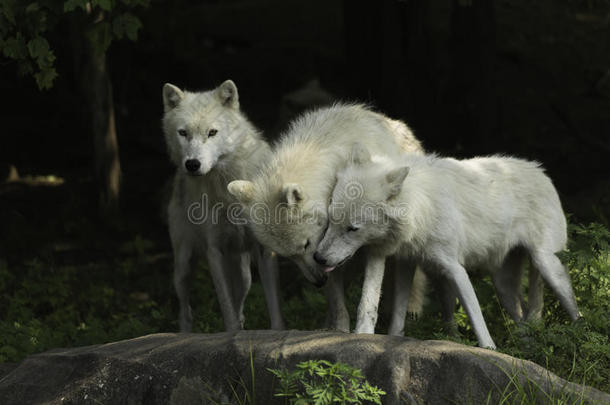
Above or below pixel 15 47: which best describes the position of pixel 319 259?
below

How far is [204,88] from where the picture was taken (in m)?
15.5

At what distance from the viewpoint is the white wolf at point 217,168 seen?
6.75 meters

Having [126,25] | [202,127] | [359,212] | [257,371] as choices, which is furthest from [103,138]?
[257,371]

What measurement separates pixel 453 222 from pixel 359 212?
0.82 metres

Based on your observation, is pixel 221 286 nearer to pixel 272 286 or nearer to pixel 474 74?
pixel 272 286

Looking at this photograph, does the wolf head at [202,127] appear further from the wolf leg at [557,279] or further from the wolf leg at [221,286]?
the wolf leg at [557,279]

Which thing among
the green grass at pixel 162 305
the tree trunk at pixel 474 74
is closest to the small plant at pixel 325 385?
the green grass at pixel 162 305

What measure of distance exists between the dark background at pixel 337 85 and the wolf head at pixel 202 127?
3060 millimetres

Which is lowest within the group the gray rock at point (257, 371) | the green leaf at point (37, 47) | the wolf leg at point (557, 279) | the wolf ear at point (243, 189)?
the wolf leg at point (557, 279)

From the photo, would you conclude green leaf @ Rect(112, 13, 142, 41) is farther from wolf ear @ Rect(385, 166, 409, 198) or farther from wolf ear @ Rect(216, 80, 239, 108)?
wolf ear @ Rect(385, 166, 409, 198)

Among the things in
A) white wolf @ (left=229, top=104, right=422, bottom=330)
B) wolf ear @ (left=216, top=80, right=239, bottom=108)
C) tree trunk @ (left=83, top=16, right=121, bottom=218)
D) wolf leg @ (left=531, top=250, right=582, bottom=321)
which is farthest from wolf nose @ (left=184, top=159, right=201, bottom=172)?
tree trunk @ (left=83, top=16, right=121, bottom=218)

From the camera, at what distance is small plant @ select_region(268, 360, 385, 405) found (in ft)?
14.2

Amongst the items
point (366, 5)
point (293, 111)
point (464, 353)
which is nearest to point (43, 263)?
point (293, 111)

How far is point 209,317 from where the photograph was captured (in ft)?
26.5
